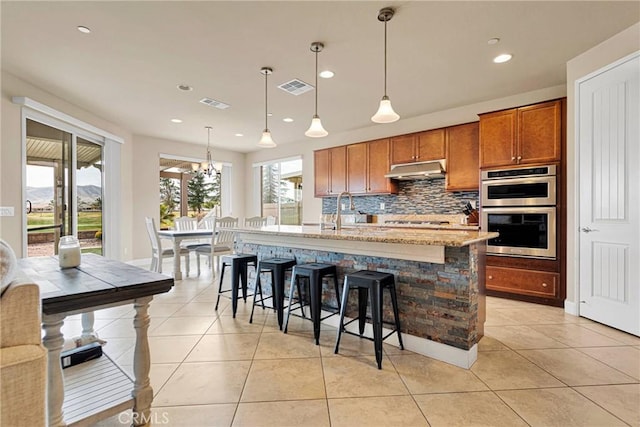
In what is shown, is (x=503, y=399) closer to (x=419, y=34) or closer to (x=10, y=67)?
(x=419, y=34)

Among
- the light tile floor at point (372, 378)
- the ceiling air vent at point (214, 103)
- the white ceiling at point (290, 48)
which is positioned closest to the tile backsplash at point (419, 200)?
the white ceiling at point (290, 48)

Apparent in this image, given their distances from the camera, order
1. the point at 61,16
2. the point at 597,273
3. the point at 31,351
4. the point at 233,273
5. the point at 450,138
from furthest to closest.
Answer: the point at 450,138
the point at 233,273
the point at 597,273
the point at 61,16
the point at 31,351

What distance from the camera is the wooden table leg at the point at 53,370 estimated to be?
→ 47.5 inches

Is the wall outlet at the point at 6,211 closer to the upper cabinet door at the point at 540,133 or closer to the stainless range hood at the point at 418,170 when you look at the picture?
the stainless range hood at the point at 418,170

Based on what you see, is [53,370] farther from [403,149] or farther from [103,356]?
[403,149]

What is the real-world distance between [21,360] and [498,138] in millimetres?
4446

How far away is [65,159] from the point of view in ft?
14.4

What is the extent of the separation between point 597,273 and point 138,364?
3.84 m

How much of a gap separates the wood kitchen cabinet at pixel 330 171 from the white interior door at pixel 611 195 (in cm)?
339

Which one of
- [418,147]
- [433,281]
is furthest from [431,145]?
[433,281]

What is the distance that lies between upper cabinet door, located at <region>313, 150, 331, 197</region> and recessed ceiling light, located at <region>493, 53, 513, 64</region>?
10.7ft

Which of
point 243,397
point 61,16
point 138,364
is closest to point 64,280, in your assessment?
point 138,364

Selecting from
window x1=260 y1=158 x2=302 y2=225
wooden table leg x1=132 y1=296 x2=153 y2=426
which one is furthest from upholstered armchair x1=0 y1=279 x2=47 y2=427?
window x1=260 y1=158 x2=302 y2=225

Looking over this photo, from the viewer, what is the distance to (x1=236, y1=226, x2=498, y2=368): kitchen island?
2.04 meters
